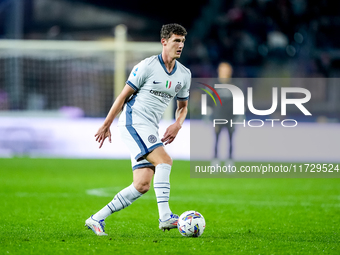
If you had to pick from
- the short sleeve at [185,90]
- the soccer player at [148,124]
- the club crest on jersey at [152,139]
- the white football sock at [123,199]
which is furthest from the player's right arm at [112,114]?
the short sleeve at [185,90]

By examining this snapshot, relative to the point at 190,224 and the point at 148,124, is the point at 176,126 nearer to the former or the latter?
the point at 148,124

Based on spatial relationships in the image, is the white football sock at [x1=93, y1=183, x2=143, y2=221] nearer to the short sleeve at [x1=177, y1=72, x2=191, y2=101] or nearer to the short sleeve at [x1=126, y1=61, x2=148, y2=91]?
the short sleeve at [x1=126, y1=61, x2=148, y2=91]

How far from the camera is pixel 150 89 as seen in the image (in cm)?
475

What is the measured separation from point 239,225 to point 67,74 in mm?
11555

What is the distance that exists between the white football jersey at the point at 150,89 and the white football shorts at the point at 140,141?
0.06 metres

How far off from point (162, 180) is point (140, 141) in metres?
0.39

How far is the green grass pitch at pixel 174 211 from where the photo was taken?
4.31 m

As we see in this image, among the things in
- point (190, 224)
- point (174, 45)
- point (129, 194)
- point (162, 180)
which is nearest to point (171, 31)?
point (174, 45)

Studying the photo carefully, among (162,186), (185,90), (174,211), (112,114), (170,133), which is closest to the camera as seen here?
(112,114)

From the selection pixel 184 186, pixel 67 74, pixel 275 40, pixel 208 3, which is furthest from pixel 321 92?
pixel 208 3

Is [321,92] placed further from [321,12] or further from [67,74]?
[67,74]

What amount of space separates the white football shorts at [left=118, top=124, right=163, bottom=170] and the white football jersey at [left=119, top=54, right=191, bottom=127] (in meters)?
0.06

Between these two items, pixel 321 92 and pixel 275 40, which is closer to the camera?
pixel 321 92

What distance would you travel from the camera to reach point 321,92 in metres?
13.5
